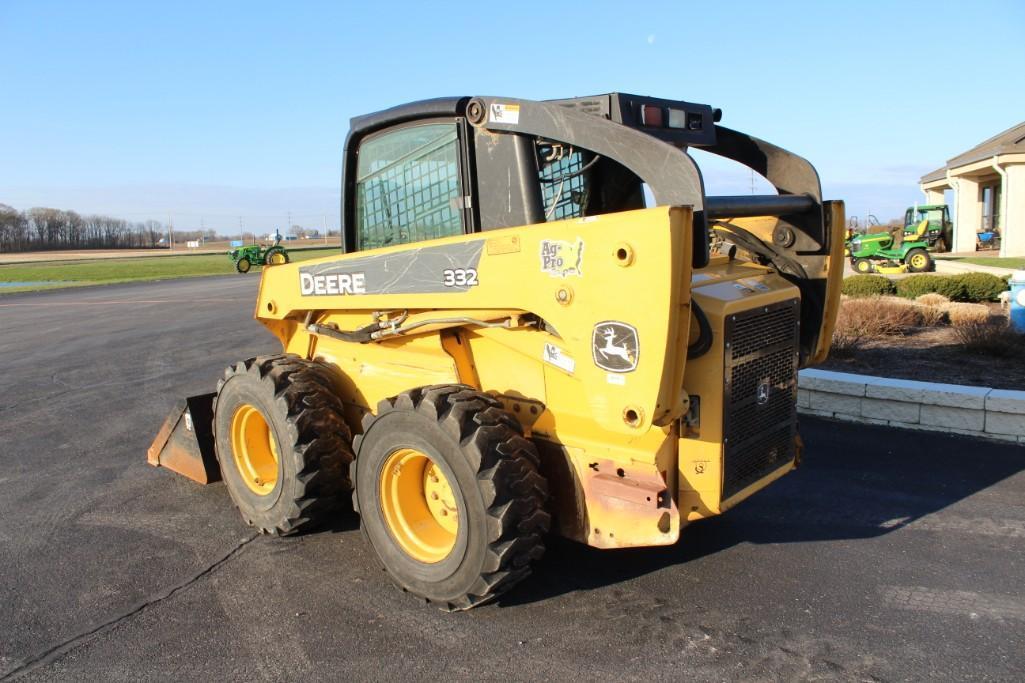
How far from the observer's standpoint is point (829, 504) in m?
4.94

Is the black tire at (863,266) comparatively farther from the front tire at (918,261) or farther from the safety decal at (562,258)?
the safety decal at (562,258)

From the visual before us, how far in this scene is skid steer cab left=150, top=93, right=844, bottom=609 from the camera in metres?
3.13

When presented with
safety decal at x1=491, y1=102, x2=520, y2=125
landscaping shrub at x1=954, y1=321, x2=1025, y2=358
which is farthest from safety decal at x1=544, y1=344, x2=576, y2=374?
landscaping shrub at x1=954, y1=321, x2=1025, y2=358

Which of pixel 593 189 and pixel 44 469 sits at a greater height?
pixel 593 189

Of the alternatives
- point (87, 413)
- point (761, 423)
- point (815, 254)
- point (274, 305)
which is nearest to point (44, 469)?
point (87, 413)

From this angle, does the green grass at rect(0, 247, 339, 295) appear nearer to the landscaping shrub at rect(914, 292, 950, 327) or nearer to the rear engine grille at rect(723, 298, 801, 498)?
the landscaping shrub at rect(914, 292, 950, 327)

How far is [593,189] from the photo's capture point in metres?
4.00

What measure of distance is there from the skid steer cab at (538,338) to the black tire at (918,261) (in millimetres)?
22407

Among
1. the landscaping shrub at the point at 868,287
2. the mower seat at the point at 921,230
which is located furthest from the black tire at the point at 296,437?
the mower seat at the point at 921,230

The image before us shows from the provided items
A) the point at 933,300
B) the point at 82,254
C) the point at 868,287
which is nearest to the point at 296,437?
the point at 933,300

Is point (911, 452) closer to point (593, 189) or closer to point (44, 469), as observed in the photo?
point (593, 189)

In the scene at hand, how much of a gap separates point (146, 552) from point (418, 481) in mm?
1855

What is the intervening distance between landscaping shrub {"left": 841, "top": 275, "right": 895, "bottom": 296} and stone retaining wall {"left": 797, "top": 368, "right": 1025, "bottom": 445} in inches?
276

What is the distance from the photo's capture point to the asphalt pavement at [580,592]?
328 cm
